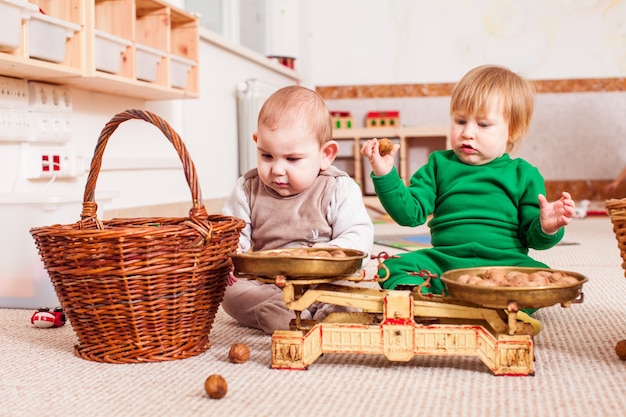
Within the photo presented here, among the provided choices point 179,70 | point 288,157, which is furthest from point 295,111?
point 179,70

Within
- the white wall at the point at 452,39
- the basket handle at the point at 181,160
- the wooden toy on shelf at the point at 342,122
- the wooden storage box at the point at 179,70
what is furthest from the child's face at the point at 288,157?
the white wall at the point at 452,39

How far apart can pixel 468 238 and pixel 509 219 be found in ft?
0.28

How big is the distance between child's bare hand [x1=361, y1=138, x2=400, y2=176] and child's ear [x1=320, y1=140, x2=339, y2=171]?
0.32 feet

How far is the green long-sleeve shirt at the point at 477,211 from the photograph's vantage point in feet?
4.49

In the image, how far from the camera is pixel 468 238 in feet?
4.61

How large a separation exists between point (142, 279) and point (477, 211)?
681 mm

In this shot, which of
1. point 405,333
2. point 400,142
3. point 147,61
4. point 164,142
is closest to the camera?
point 405,333

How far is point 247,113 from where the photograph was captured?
3.26m

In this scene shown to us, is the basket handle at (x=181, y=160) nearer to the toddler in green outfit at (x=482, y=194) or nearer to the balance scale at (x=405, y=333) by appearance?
the balance scale at (x=405, y=333)

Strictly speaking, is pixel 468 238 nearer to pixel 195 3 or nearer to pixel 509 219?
pixel 509 219

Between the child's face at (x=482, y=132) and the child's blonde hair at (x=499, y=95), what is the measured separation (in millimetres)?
10

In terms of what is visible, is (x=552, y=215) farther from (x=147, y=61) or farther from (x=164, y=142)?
(x=164, y=142)

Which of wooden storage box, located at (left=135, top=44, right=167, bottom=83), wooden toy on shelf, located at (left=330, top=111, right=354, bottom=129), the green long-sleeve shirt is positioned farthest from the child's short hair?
wooden toy on shelf, located at (left=330, top=111, right=354, bottom=129)

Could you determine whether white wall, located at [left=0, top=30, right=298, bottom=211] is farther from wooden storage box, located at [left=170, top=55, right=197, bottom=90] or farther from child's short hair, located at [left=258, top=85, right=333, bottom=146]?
child's short hair, located at [left=258, top=85, right=333, bottom=146]
